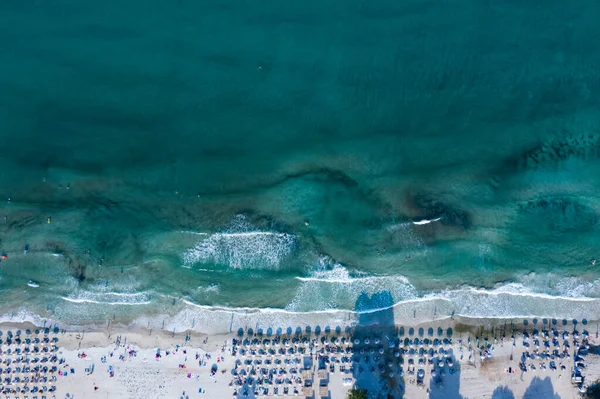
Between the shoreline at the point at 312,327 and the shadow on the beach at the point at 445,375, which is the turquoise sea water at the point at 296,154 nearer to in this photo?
the shoreline at the point at 312,327

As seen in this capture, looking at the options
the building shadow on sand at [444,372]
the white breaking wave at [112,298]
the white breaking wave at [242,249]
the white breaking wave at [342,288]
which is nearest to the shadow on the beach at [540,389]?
the building shadow on sand at [444,372]

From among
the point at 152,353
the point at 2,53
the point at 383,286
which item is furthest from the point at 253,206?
the point at 2,53

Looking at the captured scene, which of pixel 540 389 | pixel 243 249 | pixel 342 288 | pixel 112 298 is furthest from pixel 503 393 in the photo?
pixel 112 298

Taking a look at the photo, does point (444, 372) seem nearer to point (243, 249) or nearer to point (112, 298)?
point (243, 249)

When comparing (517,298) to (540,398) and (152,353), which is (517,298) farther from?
(152,353)

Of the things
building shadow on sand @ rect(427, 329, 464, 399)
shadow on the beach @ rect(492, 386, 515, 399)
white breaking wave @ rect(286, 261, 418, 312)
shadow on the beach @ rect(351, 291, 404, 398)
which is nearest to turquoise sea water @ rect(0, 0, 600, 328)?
white breaking wave @ rect(286, 261, 418, 312)

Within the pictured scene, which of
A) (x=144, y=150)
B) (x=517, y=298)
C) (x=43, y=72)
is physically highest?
(x=43, y=72)

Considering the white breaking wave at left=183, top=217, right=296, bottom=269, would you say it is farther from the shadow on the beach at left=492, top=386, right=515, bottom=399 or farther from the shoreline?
the shadow on the beach at left=492, top=386, right=515, bottom=399
